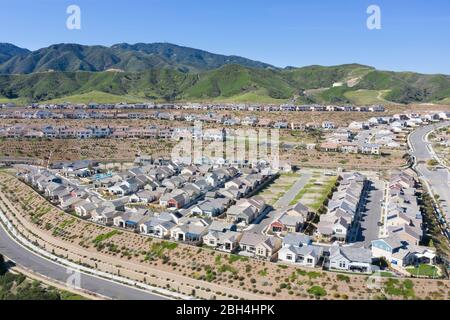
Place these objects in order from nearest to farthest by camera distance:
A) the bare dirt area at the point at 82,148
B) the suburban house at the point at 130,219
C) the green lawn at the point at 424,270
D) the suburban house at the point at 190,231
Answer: the green lawn at the point at 424,270 < the suburban house at the point at 190,231 < the suburban house at the point at 130,219 < the bare dirt area at the point at 82,148

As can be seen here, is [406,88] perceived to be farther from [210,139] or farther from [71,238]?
[71,238]

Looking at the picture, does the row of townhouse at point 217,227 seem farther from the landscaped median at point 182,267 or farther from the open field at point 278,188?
the open field at point 278,188

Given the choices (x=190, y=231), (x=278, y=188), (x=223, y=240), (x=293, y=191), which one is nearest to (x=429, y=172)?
(x=293, y=191)

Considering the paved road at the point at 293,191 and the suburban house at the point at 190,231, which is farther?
the paved road at the point at 293,191

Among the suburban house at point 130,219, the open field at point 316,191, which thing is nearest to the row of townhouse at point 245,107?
the open field at point 316,191

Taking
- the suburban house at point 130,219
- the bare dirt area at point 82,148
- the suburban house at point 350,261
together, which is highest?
the bare dirt area at point 82,148

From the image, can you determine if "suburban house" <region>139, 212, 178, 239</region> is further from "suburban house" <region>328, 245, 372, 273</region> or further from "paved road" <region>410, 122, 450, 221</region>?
"paved road" <region>410, 122, 450, 221</region>
